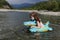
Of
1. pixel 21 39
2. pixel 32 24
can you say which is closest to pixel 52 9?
pixel 32 24

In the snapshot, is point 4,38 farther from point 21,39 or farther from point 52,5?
point 52,5

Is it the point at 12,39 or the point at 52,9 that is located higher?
the point at 12,39

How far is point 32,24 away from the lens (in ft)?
119

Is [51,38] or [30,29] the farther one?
[30,29]

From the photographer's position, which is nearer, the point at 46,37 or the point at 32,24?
the point at 46,37

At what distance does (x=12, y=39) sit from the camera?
95.1 ft

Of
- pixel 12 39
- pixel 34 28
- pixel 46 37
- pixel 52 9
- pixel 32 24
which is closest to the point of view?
pixel 12 39

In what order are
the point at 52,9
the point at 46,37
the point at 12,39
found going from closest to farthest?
the point at 12,39, the point at 46,37, the point at 52,9

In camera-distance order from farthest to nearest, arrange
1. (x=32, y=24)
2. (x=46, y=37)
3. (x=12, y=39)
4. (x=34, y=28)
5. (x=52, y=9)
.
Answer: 1. (x=52, y=9)
2. (x=32, y=24)
3. (x=34, y=28)
4. (x=46, y=37)
5. (x=12, y=39)

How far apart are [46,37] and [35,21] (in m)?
4.16

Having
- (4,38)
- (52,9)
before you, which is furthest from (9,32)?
(52,9)

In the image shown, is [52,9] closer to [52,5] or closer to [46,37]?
[52,5]

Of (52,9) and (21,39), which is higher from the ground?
(21,39)

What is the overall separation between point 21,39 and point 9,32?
5.40m
